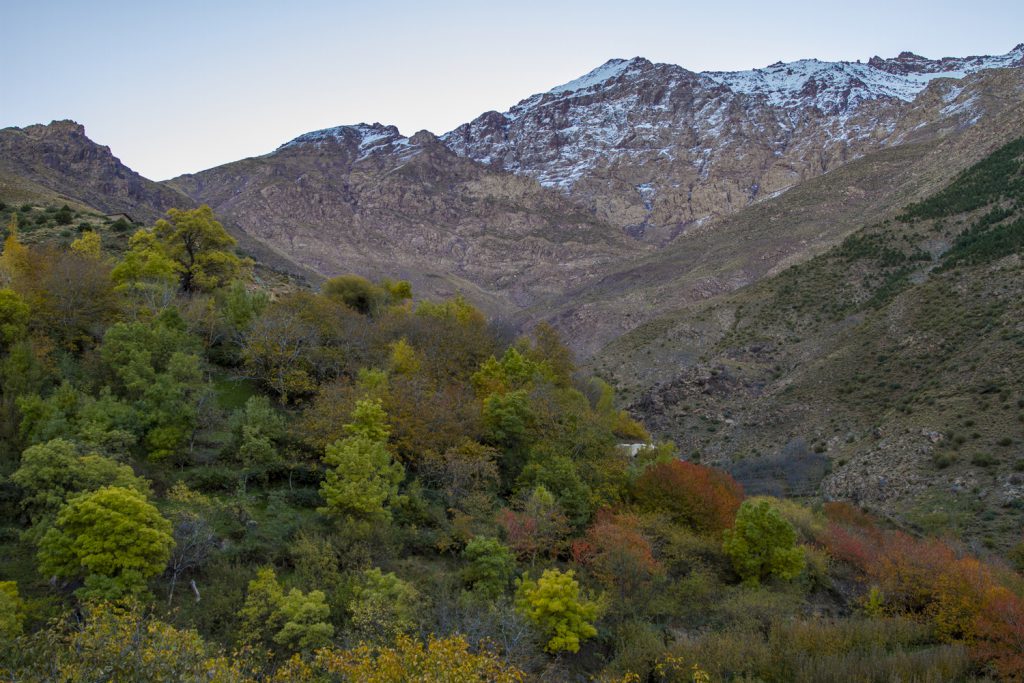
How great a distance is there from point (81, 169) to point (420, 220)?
6761 cm

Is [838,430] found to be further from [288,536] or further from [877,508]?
[288,536]

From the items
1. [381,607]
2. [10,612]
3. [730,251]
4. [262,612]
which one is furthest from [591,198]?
[10,612]

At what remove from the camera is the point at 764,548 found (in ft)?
67.4

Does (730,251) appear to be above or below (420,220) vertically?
below

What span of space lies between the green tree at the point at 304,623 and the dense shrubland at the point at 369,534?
6 centimetres

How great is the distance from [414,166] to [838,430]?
472 ft

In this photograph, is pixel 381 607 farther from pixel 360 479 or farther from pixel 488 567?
pixel 360 479

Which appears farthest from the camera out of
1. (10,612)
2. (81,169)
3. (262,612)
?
(81,169)

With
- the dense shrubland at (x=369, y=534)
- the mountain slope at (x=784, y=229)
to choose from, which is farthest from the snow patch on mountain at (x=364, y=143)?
the dense shrubland at (x=369, y=534)

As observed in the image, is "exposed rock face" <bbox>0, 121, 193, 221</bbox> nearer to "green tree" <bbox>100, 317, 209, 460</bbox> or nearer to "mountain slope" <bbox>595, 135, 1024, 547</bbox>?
"green tree" <bbox>100, 317, 209, 460</bbox>

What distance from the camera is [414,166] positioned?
6565 inches

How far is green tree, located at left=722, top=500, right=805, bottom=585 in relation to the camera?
20.3 metres

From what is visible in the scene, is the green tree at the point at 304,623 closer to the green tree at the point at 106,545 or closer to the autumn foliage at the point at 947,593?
the green tree at the point at 106,545

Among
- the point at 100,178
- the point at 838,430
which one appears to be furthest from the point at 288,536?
the point at 100,178
